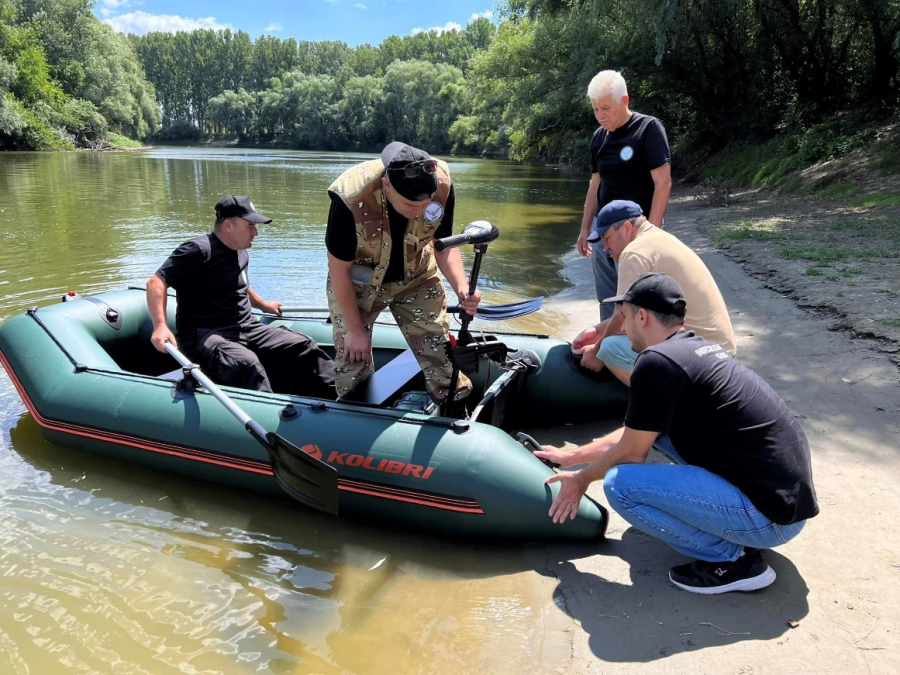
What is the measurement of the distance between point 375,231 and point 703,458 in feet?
5.00

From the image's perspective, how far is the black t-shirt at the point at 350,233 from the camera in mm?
2623

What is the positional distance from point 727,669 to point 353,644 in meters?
1.21

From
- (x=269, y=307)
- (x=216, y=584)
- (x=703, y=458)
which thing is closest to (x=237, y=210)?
(x=269, y=307)

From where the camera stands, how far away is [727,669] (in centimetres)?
197

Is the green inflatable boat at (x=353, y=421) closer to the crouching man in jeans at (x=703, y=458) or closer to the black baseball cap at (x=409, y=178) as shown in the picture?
the crouching man in jeans at (x=703, y=458)

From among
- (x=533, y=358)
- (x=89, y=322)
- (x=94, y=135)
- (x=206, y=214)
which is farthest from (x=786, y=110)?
(x=94, y=135)

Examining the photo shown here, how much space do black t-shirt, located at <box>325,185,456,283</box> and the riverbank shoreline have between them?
1363 millimetres

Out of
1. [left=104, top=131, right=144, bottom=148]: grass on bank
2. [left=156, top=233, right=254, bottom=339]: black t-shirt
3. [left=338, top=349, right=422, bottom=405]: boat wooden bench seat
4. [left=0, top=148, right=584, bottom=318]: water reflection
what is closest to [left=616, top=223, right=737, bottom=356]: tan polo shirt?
[left=338, top=349, right=422, bottom=405]: boat wooden bench seat

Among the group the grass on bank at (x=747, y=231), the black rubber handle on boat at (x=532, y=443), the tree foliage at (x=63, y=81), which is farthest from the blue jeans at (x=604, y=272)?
the tree foliage at (x=63, y=81)

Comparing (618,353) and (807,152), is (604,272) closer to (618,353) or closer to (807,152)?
(618,353)

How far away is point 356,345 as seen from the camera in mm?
2852

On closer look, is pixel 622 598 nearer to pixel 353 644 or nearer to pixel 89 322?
pixel 353 644

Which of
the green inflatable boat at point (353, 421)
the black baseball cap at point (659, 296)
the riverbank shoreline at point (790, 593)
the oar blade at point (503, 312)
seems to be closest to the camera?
the riverbank shoreline at point (790, 593)

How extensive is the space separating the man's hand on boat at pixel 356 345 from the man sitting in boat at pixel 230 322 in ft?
2.82
